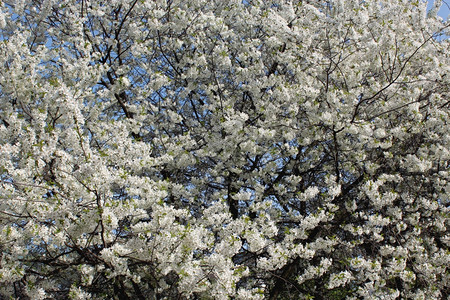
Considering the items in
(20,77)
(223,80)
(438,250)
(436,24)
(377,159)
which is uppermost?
(436,24)

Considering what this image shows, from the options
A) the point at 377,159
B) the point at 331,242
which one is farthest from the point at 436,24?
the point at 331,242

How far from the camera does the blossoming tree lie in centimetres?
452

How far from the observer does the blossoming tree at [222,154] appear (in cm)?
452

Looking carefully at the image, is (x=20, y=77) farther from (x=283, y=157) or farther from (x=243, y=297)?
(x=283, y=157)

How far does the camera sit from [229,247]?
15.5 ft

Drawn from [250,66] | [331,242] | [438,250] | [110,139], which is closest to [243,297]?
[331,242]

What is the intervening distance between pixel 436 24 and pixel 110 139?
714 centimetres

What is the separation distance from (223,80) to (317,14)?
2.33m

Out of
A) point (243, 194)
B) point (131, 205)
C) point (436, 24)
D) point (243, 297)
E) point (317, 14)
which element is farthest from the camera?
point (436, 24)

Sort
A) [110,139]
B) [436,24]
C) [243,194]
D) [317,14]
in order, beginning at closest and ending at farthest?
[110,139], [243,194], [317,14], [436,24]

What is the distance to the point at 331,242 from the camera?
5938 millimetres

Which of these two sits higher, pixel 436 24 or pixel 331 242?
pixel 436 24

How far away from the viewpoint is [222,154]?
6941mm

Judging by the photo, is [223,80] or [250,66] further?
[223,80]
